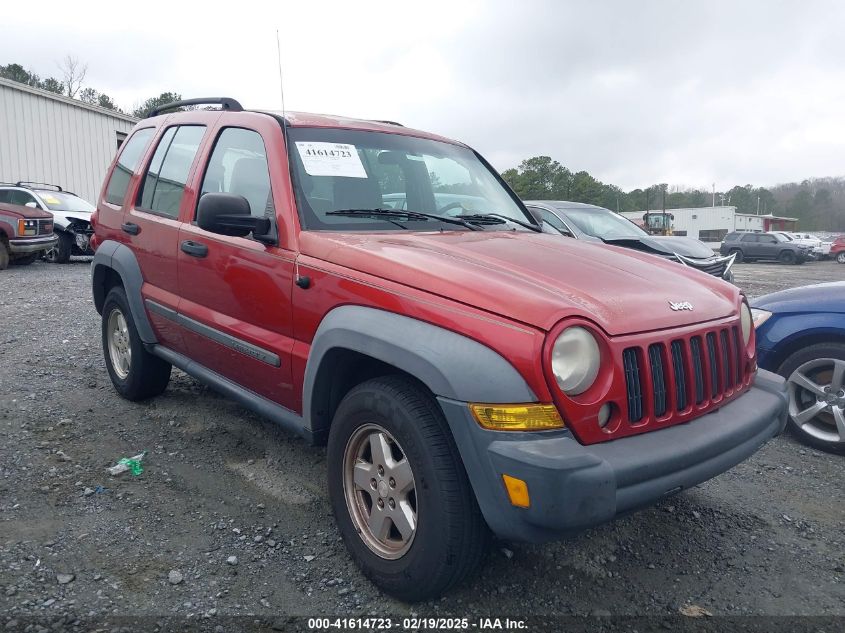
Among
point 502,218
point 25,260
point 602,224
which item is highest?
point 25,260

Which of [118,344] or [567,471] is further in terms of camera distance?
[118,344]

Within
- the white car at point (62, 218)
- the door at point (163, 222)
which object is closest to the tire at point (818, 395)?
the door at point (163, 222)

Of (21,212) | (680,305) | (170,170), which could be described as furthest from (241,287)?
(21,212)

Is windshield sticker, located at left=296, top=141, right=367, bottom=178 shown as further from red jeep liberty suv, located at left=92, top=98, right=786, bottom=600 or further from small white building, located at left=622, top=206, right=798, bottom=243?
small white building, located at left=622, top=206, right=798, bottom=243

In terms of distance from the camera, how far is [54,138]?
69.9 feet

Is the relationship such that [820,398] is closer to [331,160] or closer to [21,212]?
[331,160]

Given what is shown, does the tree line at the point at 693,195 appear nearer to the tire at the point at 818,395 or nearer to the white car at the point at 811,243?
the white car at the point at 811,243

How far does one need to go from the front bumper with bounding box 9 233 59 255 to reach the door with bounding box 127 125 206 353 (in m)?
10.3

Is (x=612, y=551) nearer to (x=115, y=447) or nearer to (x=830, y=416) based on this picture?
(x=830, y=416)

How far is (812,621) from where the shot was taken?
247cm

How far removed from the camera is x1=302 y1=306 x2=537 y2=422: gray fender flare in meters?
2.12

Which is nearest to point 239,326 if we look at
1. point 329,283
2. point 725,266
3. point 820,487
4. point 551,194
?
point 329,283

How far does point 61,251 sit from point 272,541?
14.4 m

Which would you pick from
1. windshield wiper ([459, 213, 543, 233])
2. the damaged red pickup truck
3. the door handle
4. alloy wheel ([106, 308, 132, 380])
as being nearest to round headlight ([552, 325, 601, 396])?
windshield wiper ([459, 213, 543, 233])
